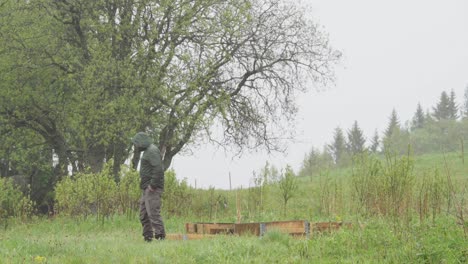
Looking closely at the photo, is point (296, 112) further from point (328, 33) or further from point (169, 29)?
point (169, 29)

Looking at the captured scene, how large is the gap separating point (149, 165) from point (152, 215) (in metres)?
0.97

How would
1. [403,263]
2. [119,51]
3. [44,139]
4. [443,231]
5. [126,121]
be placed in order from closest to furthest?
[403,263]
[443,231]
[126,121]
[119,51]
[44,139]

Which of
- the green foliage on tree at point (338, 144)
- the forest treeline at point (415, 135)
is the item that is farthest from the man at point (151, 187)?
the green foliage on tree at point (338, 144)

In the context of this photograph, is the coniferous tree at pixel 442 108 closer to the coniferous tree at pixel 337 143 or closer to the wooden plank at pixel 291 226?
the coniferous tree at pixel 337 143

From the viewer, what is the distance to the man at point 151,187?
10.2 metres

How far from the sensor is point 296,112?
23688mm

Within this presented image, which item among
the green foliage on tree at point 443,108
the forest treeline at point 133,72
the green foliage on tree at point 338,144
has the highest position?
the green foliage on tree at point 443,108

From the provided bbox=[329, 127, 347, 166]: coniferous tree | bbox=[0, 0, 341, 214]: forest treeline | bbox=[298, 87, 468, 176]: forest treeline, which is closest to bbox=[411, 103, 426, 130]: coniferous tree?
bbox=[298, 87, 468, 176]: forest treeline

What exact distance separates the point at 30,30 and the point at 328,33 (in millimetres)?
12474

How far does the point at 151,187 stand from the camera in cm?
1023

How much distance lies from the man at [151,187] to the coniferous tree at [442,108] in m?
95.4

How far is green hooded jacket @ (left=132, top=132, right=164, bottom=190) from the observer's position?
1020 centimetres

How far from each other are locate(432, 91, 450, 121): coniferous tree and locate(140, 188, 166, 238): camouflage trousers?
95.4 m

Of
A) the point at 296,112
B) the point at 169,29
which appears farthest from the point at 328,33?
the point at 169,29
